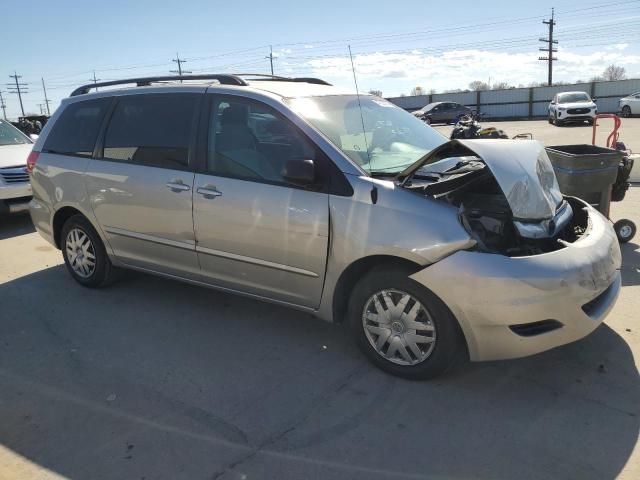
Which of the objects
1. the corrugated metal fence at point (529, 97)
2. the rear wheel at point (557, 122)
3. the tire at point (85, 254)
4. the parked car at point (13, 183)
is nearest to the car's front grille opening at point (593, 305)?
the tire at point (85, 254)

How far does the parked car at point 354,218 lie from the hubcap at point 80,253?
33cm

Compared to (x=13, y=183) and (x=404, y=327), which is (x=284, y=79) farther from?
(x=13, y=183)

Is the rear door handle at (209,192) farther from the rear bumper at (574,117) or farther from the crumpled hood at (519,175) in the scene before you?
the rear bumper at (574,117)

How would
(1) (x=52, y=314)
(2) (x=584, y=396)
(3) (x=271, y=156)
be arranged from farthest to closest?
(1) (x=52, y=314) < (3) (x=271, y=156) < (2) (x=584, y=396)

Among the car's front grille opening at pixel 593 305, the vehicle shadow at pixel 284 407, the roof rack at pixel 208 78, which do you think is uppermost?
the roof rack at pixel 208 78

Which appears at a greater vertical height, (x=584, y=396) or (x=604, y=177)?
(x=604, y=177)

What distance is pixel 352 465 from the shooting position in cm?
260

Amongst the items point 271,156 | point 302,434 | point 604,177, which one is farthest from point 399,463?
point 604,177

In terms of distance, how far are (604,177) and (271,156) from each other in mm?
3699

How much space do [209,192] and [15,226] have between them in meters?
5.80

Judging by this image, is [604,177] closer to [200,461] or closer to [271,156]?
[271,156]

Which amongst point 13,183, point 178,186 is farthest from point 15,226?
point 178,186

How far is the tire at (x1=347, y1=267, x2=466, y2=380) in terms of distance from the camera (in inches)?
123

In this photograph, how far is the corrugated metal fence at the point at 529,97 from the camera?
114 ft
